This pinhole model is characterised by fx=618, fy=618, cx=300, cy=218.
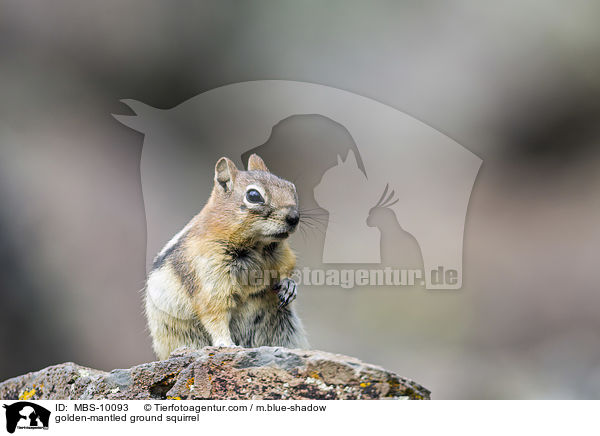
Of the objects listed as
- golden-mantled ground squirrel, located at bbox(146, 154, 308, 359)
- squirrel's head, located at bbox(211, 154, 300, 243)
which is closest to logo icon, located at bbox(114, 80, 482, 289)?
golden-mantled ground squirrel, located at bbox(146, 154, 308, 359)

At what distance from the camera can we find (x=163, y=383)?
57.0 inches

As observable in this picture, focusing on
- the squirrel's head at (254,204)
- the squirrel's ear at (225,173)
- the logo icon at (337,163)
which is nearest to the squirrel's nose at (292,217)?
the squirrel's head at (254,204)

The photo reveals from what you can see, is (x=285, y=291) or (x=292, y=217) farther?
(x=285, y=291)

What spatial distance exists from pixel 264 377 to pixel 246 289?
266 millimetres

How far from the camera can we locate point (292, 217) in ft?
4.65

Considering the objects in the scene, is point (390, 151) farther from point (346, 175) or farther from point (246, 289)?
point (246, 289)

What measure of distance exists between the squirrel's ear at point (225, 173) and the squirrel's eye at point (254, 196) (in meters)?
0.06

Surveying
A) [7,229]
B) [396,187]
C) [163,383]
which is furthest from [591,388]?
[7,229]

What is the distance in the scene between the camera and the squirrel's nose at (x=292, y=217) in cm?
142

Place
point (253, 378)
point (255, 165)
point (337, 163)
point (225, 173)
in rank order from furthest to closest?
1. point (337, 163)
2. point (255, 165)
3. point (225, 173)
4. point (253, 378)

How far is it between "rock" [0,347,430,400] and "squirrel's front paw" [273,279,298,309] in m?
0.18
